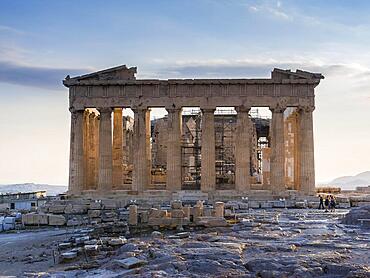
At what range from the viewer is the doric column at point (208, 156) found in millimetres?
37375

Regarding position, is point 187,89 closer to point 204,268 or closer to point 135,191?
point 135,191

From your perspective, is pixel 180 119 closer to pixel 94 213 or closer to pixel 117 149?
pixel 117 149

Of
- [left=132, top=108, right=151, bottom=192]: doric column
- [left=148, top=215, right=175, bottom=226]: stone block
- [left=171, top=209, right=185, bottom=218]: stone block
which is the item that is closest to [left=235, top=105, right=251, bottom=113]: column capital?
[left=132, top=108, right=151, bottom=192]: doric column

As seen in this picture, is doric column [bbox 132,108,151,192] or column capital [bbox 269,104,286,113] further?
doric column [bbox 132,108,151,192]

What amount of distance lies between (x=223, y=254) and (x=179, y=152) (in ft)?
73.5

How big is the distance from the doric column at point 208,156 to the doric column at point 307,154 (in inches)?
242

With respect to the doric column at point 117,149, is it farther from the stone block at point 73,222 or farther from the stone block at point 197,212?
the stone block at point 197,212

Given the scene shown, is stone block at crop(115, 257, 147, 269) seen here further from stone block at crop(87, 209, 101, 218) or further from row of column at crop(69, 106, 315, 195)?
row of column at crop(69, 106, 315, 195)

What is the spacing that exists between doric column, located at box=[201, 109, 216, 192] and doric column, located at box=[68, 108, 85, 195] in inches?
338

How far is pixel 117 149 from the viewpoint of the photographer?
134 ft

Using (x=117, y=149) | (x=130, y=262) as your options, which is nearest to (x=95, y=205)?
(x=117, y=149)

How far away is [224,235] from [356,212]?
6972 millimetres

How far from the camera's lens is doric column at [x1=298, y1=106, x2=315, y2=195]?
121 ft

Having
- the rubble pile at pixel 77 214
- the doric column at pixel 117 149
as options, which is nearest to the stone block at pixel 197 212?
the rubble pile at pixel 77 214
